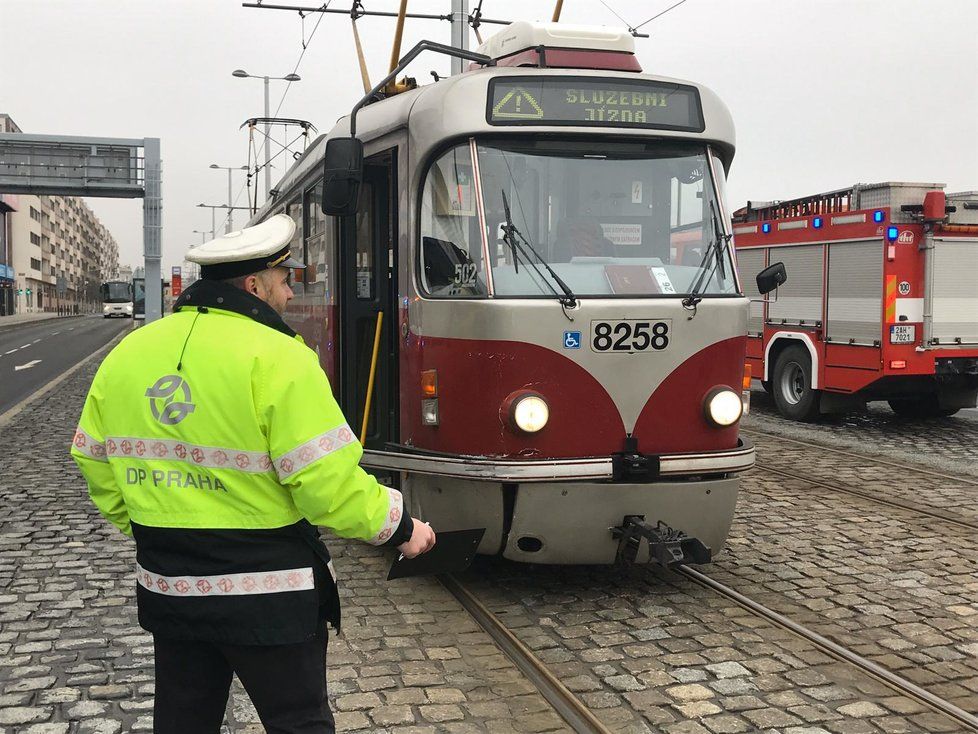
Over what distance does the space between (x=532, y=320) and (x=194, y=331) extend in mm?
2835

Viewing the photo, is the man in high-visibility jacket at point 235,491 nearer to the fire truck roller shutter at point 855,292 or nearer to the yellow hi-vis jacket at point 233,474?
the yellow hi-vis jacket at point 233,474

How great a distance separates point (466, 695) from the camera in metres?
4.25

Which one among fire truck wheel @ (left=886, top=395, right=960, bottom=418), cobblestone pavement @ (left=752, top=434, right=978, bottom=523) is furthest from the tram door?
fire truck wheel @ (left=886, top=395, right=960, bottom=418)

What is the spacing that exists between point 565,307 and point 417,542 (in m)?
2.72

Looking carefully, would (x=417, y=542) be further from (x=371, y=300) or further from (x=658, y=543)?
(x=371, y=300)

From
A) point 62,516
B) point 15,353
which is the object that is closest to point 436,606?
point 62,516

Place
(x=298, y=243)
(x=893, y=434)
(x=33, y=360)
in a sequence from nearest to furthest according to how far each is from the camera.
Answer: (x=298, y=243), (x=893, y=434), (x=33, y=360)

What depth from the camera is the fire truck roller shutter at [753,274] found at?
14.1 meters

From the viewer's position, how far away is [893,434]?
12.5 meters

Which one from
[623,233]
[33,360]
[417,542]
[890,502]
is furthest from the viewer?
[33,360]

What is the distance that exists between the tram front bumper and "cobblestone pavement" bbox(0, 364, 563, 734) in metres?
0.55

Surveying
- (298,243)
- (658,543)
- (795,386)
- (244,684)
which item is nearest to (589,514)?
(658,543)

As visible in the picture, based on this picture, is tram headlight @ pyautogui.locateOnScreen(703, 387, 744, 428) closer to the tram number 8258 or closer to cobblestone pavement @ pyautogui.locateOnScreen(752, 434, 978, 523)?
the tram number 8258

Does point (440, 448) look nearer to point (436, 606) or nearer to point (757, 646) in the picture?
point (436, 606)
